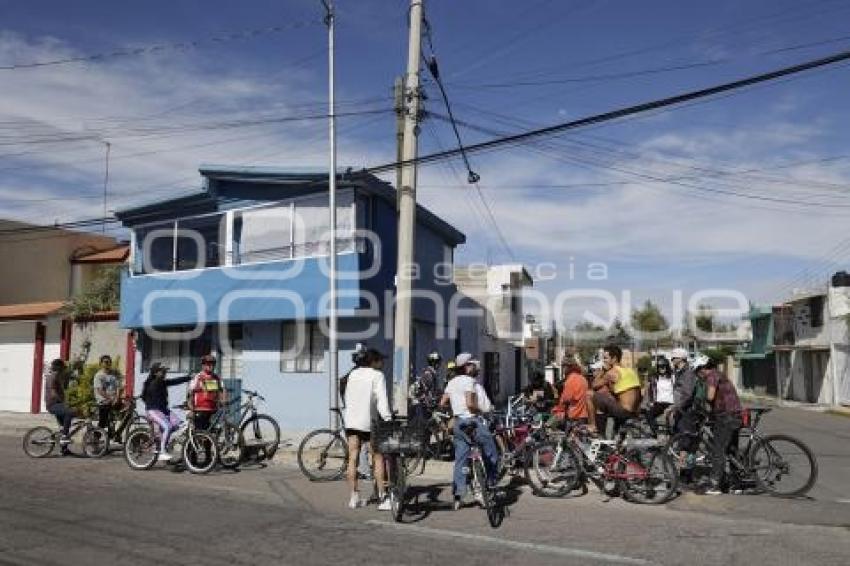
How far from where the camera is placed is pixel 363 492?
1087 cm

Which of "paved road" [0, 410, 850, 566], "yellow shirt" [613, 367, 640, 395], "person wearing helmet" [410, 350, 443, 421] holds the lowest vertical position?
"paved road" [0, 410, 850, 566]

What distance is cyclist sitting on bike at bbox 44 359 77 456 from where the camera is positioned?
14469 millimetres

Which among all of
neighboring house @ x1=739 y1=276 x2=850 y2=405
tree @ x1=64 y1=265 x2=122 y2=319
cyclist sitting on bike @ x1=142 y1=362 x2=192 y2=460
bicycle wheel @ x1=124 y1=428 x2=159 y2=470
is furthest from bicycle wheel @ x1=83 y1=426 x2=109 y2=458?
neighboring house @ x1=739 y1=276 x2=850 y2=405

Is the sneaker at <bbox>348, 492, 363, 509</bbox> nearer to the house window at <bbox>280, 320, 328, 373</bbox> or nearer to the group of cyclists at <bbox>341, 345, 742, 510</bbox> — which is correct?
the group of cyclists at <bbox>341, 345, 742, 510</bbox>

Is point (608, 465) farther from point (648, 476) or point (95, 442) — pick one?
point (95, 442)

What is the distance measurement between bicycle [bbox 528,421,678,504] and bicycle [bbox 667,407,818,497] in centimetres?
32

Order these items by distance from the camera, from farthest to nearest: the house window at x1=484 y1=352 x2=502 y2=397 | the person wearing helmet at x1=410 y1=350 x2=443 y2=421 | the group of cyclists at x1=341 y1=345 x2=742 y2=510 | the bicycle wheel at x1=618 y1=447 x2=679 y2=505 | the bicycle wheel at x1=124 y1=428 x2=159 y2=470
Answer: the house window at x1=484 y1=352 x2=502 y2=397
the person wearing helmet at x1=410 y1=350 x2=443 y2=421
the bicycle wheel at x1=124 y1=428 x2=159 y2=470
the bicycle wheel at x1=618 y1=447 x2=679 y2=505
the group of cyclists at x1=341 y1=345 x2=742 y2=510

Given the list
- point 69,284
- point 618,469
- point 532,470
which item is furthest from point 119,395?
point 69,284

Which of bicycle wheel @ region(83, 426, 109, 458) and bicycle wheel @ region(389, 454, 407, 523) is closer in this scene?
bicycle wheel @ region(389, 454, 407, 523)

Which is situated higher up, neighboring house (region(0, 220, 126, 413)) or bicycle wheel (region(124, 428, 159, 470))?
neighboring house (region(0, 220, 126, 413))

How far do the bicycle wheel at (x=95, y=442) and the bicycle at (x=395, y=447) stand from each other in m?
7.25

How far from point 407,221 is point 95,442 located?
22.0 feet

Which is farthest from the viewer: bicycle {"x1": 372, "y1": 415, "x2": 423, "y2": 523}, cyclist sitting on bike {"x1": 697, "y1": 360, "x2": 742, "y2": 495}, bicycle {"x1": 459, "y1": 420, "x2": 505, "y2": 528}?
cyclist sitting on bike {"x1": 697, "y1": 360, "x2": 742, "y2": 495}

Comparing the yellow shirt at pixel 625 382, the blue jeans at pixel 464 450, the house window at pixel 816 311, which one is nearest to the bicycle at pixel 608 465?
the yellow shirt at pixel 625 382
